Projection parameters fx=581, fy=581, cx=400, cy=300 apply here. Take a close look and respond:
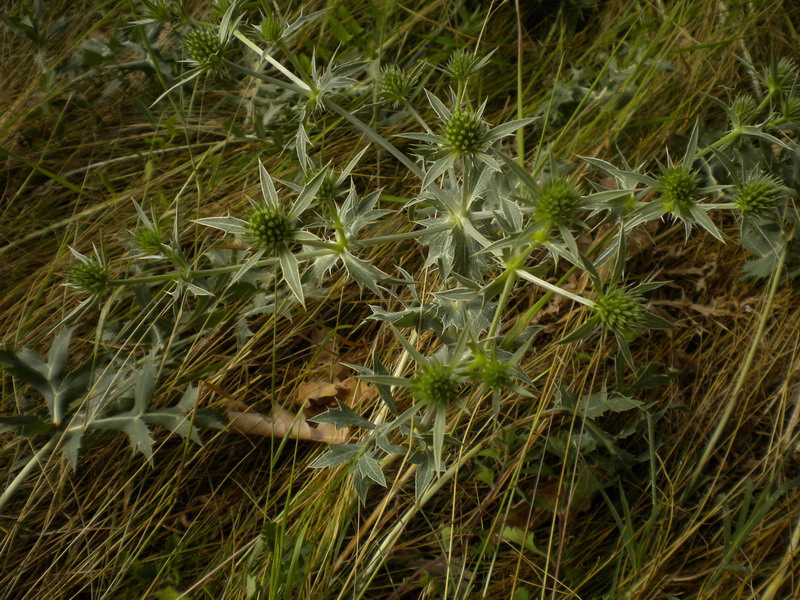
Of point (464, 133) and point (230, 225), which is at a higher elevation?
point (464, 133)

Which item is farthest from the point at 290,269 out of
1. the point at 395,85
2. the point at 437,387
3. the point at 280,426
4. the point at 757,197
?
the point at 757,197

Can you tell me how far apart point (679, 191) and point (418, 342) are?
3.00 feet

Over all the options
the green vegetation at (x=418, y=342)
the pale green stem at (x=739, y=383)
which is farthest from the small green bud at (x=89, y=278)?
the pale green stem at (x=739, y=383)

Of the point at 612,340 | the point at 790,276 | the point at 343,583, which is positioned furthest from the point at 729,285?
the point at 343,583

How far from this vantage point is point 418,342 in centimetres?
193

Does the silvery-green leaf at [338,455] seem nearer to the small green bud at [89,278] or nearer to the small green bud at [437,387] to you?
the small green bud at [437,387]

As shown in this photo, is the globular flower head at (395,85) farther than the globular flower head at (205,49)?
Yes

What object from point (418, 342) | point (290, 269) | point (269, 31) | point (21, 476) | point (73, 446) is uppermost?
point (269, 31)

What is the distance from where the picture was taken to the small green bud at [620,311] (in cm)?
131

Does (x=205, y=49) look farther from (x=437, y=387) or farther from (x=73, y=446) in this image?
(x=73, y=446)

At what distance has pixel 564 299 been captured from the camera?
206 centimetres

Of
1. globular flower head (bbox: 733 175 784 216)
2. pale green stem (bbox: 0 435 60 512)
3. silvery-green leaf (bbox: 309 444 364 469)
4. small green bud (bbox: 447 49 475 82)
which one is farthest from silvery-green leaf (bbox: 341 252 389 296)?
pale green stem (bbox: 0 435 60 512)

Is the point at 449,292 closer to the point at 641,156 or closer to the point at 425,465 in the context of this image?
the point at 425,465

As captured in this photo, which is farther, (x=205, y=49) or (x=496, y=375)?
(x=205, y=49)
